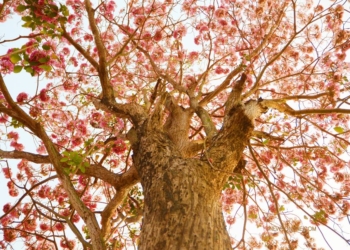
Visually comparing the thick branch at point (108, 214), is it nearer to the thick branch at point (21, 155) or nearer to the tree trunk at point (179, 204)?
the thick branch at point (21, 155)

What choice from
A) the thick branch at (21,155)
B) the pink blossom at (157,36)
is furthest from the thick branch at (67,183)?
the pink blossom at (157,36)

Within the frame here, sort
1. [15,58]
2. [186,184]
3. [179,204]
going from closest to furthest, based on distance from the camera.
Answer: [179,204] < [186,184] < [15,58]

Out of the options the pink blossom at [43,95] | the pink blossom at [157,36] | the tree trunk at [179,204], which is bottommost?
the tree trunk at [179,204]

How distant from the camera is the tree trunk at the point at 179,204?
6.14 ft

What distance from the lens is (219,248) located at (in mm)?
1838

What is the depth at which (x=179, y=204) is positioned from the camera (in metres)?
2.07

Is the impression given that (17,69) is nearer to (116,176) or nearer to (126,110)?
(126,110)

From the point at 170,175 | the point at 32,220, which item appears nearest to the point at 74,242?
the point at 32,220

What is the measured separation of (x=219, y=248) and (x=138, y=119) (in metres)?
1.88

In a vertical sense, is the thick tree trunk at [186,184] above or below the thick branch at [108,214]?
below

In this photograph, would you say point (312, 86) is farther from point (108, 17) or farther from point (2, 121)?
point (2, 121)

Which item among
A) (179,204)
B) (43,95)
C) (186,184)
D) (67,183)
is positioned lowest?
(179,204)

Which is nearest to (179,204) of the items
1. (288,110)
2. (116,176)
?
(116,176)

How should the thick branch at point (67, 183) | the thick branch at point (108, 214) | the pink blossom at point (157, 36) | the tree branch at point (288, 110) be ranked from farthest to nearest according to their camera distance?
the pink blossom at point (157, 36), the thick branch at point (108, 214), the tree branch at point (288, 110), the thick branch at point (67, 183)
